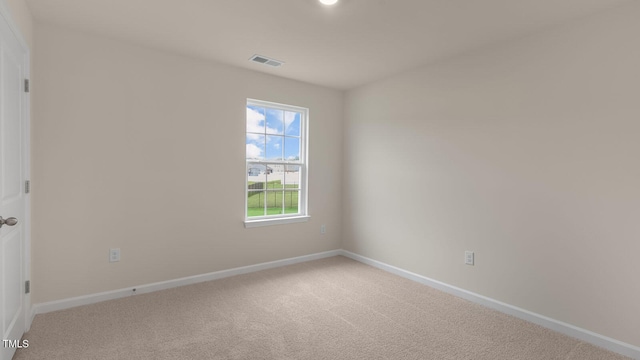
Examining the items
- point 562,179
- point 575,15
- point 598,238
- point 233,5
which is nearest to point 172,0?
point 233,5

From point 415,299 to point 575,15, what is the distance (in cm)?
269

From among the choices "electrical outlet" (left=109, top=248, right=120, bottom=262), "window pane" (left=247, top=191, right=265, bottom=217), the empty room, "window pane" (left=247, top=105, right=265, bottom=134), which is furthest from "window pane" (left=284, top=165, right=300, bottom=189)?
"electrical outlet" (left=109, top=248, right=120, bottom=262)

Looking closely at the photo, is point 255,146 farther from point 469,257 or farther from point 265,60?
point 469,257

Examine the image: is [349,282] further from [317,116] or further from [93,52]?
[93,52]

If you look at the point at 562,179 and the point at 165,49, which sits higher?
the point at 165,49

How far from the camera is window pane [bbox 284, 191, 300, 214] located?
421cm

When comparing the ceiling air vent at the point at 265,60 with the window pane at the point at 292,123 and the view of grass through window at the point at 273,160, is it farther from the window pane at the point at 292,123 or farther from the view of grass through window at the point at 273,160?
the window pane at the point at 292,123

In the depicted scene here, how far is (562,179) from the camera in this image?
2471mm

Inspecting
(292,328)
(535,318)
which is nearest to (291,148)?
(292,328)

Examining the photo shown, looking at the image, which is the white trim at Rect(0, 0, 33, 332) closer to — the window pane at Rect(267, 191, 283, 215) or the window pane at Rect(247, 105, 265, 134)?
A: the window pane at Rect(247, 105, 265, 134)

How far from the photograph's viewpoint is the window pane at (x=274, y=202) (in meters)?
4.05

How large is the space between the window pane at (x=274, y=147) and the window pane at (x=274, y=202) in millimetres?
465

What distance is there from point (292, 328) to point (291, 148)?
2.39m

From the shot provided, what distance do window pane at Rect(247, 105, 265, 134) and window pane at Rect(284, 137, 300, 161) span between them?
40cm
